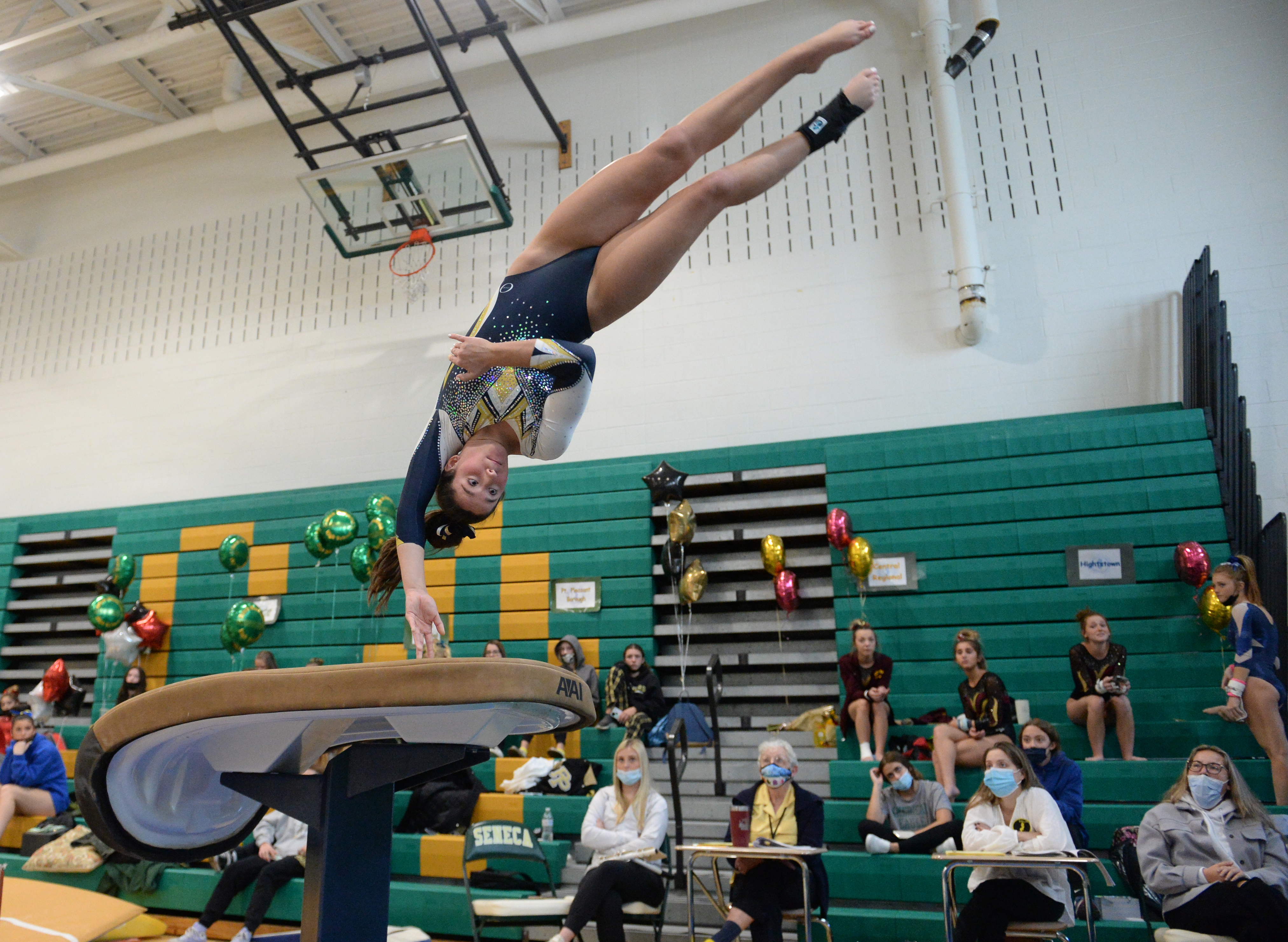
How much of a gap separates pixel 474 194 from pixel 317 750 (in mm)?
6274

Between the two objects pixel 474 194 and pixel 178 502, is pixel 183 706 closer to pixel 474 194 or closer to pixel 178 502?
pixel 474 194

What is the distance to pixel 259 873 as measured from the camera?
5059 mm

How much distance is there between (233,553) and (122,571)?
4.39 ft

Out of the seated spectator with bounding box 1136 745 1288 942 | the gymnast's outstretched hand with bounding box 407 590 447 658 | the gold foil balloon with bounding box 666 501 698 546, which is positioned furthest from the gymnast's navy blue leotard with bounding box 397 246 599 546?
the gold foil balloon with bounding box 666 501 698 546

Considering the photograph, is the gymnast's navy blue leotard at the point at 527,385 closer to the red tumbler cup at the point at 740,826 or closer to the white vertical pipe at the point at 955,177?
the red tumbler cup at the point at 740,826

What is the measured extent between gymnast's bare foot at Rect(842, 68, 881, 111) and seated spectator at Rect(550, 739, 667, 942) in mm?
3288

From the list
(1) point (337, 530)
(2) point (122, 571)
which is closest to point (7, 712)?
(2) point (122, 571)

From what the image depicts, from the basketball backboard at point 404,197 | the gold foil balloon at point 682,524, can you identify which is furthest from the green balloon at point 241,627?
the gold foil balloon at point 682,524

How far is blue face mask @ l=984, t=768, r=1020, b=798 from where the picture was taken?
3.88 meters

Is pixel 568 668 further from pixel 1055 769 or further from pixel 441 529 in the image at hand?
pixel 441 529

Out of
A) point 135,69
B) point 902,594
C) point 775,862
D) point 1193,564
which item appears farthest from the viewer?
point 135,69

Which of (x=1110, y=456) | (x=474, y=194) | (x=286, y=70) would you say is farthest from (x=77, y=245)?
(x=1110, y=456)

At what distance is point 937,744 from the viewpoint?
5109 mm

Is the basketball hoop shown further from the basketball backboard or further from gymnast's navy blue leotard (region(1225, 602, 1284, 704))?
gymnast's navy blue leotard (region(1225, 602, 1284, 704))
